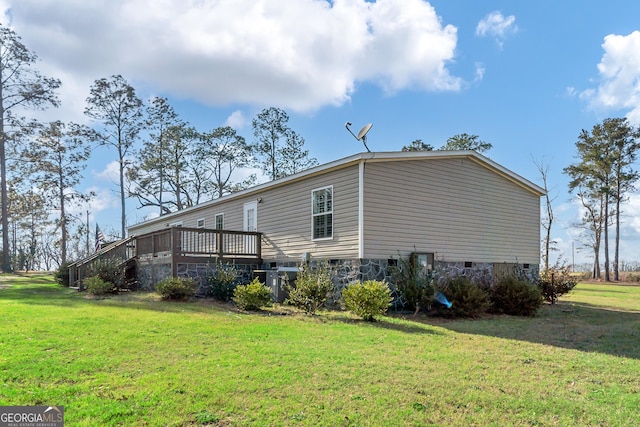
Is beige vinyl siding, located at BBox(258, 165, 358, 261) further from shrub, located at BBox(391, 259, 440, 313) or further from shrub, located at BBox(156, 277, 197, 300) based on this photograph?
shrub, located at BBox(156, 277, 197, 300)

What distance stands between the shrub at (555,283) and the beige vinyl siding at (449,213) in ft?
3.42

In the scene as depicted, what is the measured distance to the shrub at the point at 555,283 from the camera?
13852 mm

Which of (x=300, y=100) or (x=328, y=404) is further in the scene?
(x=300, y=100)

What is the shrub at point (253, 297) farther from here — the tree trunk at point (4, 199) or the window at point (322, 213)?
the tree trunk at point (4, 199)

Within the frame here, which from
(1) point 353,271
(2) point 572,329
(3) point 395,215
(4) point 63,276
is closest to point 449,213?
(3) point 395,215

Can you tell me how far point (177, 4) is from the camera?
10.2m

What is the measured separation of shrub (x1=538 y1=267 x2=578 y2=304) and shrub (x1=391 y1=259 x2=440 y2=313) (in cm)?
523

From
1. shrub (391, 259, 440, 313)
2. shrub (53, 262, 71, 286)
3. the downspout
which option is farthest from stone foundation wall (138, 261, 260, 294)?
shrub (391, 259, 440, 313)

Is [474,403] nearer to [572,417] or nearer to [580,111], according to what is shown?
[572,417]

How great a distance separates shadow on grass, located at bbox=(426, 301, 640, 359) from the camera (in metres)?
7.35

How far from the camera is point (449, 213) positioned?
509 inches

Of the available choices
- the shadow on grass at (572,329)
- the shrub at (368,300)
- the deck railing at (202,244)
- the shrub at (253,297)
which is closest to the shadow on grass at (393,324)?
the shrub at (368,300)

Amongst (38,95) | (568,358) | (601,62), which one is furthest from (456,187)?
(38,95)

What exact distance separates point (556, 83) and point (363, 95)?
6623 mm
